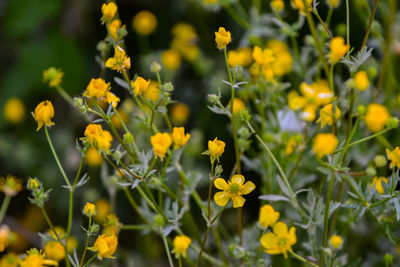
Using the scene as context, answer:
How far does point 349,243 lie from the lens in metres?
1.08

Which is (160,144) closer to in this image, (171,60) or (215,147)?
(215,147)

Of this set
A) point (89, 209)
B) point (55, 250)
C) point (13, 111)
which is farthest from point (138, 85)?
point (13, 111)

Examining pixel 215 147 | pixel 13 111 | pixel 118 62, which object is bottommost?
pixel 13 111

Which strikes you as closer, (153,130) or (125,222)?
(153,130)

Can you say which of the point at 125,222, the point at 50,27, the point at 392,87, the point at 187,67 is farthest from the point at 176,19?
the point at 392,87

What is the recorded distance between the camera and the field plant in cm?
67

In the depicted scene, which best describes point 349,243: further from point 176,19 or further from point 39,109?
point 176,19

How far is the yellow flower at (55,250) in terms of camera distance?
731 mm

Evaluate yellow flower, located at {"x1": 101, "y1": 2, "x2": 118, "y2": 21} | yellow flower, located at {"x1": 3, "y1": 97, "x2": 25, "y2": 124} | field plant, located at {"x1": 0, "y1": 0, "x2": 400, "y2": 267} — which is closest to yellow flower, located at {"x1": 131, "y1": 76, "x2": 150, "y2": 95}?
field plant, located at {"x1": 0, "y1": 0, "x2": 400, "y2": 267}

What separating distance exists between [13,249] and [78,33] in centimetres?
81

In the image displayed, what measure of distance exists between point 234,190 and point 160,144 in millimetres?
127

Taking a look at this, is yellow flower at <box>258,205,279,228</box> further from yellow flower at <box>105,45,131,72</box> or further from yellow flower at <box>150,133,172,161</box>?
yellow flower at <box>105,45,131,72</box>

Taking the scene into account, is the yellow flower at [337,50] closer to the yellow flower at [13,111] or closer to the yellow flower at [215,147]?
the yellow flower at [215,147]

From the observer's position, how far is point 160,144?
2.17 feet
